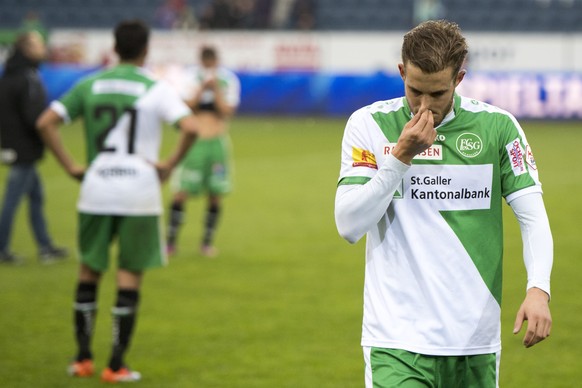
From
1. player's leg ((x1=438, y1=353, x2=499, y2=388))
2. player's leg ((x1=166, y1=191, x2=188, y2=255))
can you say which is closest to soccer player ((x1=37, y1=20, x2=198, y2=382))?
player's leg ((x1=438, y1=353, x2=499, y2=388))

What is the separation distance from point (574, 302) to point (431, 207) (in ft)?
18.4

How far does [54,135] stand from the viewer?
22.2ft

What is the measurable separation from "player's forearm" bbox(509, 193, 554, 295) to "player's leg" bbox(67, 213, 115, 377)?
3.44 m

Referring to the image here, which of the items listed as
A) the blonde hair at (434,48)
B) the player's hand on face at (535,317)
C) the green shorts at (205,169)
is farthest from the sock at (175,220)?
the player's hand on face at (535,317)

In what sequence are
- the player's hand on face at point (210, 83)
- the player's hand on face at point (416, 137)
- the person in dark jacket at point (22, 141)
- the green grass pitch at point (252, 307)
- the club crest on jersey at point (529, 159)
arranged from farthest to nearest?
the player's hand on face at point (210, 83) → the person in dark jacket at point (22, 141) → the green grass pitch at point (252, 307) → the club crest on jersey at point (529, 159) → the player's hand on face at point (416, 137)

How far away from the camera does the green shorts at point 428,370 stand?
12.1 feet

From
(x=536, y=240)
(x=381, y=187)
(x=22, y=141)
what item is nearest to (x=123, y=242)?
(x=381, y=187)

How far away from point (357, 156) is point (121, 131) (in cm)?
309

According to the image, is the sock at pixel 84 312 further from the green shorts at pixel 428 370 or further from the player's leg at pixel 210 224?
the player's leg at pixel 210 224

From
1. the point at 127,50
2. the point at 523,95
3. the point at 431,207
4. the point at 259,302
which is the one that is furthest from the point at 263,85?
the point at 431,207

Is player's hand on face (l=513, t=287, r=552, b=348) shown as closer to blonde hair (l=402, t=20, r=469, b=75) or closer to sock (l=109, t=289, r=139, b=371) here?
blonde hair (l=402, t=20, r=469, b=75)

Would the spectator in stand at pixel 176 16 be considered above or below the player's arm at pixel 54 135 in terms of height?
above

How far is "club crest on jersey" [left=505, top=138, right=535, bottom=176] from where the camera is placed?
3.77m

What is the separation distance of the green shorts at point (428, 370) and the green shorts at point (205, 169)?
306 inches
